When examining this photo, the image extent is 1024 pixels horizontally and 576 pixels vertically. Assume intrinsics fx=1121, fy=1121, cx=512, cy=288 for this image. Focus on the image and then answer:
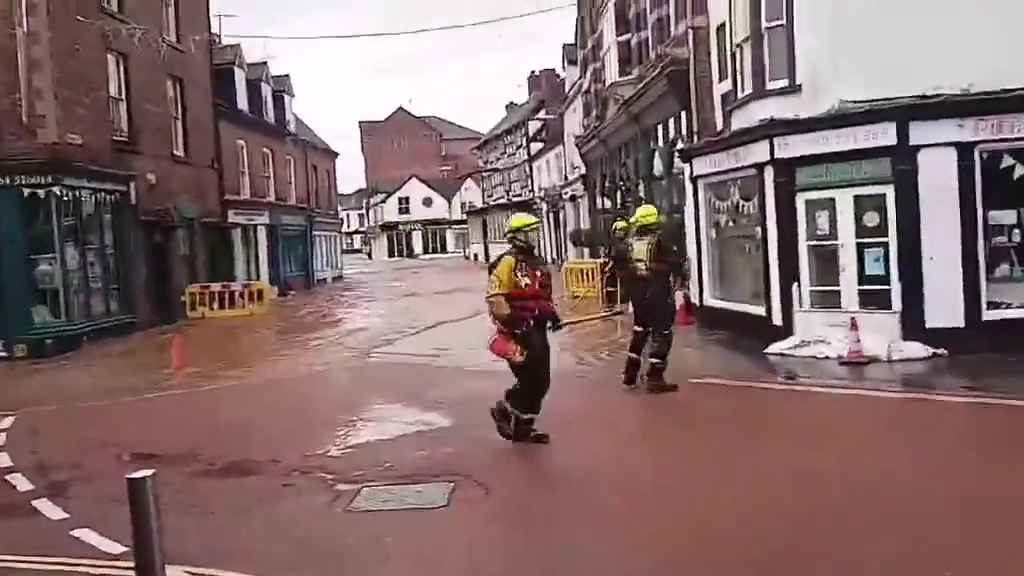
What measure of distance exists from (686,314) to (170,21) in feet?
51.0

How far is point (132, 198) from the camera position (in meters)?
23.3

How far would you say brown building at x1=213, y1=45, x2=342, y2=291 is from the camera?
3291cm

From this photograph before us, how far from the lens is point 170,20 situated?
2736 centimetres

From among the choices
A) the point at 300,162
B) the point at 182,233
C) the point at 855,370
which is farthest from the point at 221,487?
the point at 300,162

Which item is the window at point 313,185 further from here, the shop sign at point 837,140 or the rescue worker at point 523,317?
the rescue worker at point 523,317

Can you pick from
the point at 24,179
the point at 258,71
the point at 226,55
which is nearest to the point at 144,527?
the point at 24,179

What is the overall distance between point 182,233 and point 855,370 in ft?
62.9

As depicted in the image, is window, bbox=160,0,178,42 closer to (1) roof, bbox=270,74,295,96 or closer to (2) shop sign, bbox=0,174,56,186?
(2) shop sign, bbox=0,174,56,186

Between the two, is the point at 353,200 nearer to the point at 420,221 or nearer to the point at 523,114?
the point at 420,221

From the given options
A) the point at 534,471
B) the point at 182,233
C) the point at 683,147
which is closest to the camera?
the point at 534,471

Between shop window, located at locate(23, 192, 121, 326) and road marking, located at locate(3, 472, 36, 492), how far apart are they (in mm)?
11704

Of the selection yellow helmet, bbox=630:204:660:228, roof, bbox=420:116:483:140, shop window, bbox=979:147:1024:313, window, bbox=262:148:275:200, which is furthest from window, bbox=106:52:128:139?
roof, bbox=420:116:483:140

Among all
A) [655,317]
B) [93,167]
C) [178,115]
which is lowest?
Answer: [655,317]

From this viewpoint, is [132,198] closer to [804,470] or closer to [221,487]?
[221,487]
